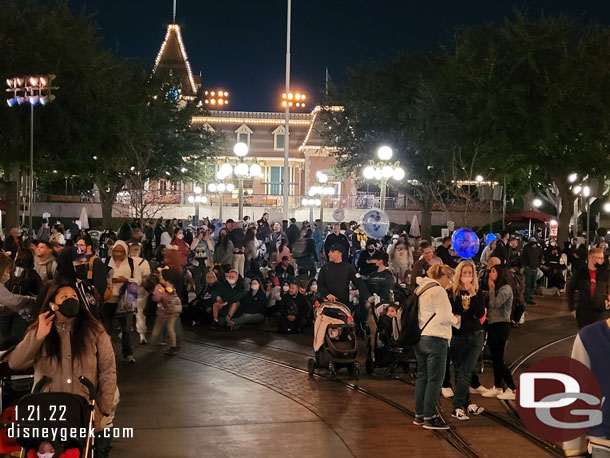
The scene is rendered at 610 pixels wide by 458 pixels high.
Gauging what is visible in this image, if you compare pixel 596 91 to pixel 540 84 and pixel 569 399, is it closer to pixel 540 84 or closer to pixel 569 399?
pixel 540 84

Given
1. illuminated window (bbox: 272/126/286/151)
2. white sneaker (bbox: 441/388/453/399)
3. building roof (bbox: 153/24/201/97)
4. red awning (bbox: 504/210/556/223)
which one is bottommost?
white sneaker (bbox: 441/388/453/399)

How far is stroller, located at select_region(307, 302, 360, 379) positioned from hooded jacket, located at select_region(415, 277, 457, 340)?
112 inches

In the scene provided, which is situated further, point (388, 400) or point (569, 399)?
point (388, 400)

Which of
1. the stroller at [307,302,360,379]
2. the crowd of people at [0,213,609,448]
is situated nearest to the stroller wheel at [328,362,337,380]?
the stroller at [307,302,360,379]

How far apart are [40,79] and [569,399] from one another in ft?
68.0

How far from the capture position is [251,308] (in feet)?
52.4

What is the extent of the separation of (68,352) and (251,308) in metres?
A: 10.7

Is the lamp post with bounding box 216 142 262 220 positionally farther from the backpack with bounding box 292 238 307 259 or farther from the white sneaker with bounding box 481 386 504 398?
the white sneaker with bounding box 481 386 504 398

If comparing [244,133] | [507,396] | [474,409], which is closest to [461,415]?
[474,409]

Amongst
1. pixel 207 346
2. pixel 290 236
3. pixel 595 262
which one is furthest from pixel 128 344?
pixel 290 236

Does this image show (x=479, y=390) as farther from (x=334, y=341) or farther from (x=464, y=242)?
(x=464, y=242)

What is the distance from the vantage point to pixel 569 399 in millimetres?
4855

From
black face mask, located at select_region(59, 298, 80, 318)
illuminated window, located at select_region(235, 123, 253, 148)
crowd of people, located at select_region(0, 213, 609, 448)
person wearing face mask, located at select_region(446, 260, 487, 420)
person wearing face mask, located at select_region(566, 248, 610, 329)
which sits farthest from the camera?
illuminated window, located at select_region(235, 123, 253, 148)

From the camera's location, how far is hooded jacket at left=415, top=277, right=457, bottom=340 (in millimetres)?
8430
